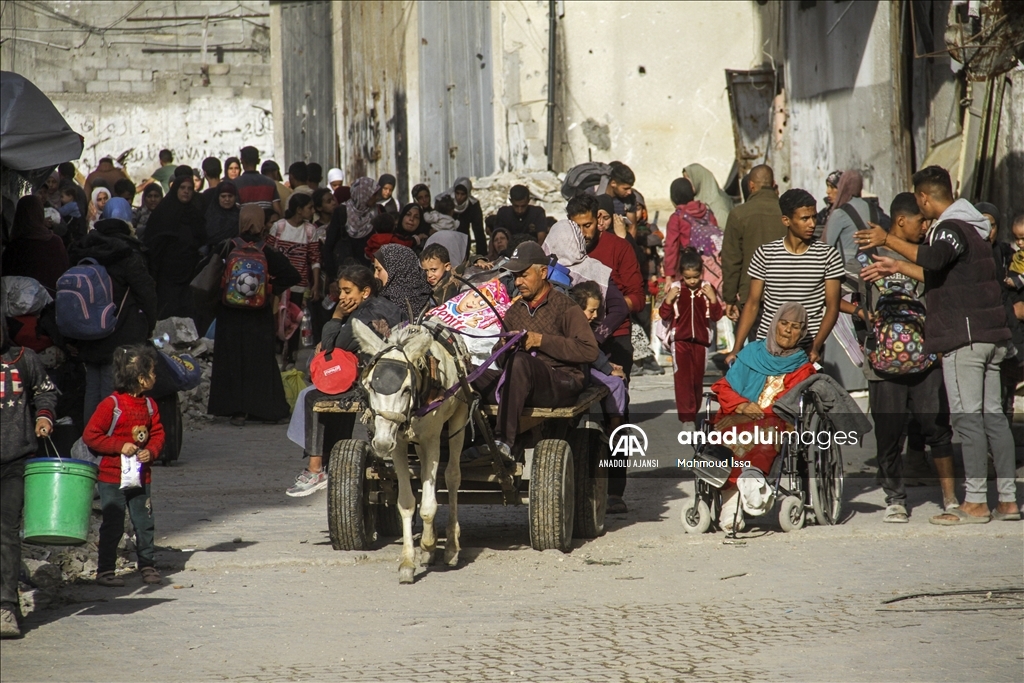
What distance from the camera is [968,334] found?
25.5ft

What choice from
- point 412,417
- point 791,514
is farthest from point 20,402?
point 791,514

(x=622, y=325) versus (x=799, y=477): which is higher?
(x=622, y=325)

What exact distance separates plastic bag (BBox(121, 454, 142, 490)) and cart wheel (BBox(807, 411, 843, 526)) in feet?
12.6

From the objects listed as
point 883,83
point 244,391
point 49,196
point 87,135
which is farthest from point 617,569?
point 87,135

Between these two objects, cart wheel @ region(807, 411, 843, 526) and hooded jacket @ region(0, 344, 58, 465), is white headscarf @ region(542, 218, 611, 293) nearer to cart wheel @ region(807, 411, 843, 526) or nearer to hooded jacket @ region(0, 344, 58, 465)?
cart wheel @ region(807, 411, 843, 526)

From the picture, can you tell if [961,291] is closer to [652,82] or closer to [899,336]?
[899,336]

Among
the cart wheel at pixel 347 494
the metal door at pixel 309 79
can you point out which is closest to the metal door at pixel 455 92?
the metal door at pixel 309 79

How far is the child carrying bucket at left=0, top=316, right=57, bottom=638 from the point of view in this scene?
19.4ft

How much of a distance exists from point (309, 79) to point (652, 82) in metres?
7.76

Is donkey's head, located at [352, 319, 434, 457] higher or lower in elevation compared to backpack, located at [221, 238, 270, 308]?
lower

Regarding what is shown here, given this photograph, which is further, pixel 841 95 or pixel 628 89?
pixel 628 89

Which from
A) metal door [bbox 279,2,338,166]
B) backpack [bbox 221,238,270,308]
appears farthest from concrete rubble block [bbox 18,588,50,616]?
metal door [bbox 279,2,338,166]

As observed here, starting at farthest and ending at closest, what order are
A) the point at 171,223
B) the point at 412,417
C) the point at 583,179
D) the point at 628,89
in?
the point at 628,89
the point at 171,223
the point at 583,179
the point at 412,417

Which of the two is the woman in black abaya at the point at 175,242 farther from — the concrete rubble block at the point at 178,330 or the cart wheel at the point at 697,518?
the cart wheel at the point at 697,518
